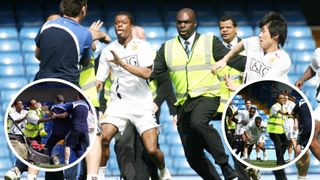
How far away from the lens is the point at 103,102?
1263 centimetres

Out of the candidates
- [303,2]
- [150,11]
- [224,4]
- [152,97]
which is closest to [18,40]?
[150,11]

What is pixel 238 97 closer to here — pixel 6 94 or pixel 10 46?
pixel 6 94

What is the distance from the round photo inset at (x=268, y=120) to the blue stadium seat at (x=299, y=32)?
7.98 m

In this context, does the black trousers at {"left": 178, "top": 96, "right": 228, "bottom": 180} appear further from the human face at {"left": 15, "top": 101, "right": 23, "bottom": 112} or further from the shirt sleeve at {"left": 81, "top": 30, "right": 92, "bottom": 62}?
the human face at {"left": 15, "top": 101, "right": 23, "bottom": 112}

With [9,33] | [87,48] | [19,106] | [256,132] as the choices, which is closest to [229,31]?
[87,48]

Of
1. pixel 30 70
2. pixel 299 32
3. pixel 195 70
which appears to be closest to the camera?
pixel 195 70

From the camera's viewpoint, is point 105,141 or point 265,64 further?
point 105,141

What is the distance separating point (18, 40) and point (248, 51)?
6.92 metres

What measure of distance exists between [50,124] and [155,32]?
8.16 meters

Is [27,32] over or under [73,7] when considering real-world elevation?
under

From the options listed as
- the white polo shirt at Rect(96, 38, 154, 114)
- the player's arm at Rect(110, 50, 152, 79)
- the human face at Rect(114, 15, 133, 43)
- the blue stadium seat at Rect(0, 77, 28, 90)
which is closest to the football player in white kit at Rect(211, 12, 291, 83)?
the player's arm at Rect(110, 50, 152, 79)

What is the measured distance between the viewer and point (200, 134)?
37.8ft

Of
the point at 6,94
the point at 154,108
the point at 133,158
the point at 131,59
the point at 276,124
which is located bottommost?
the point at 133,158

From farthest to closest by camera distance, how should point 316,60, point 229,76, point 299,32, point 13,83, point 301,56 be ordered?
point 299,32 < point 301,56 < point 13,83 < point 229,76 < point 316,60
